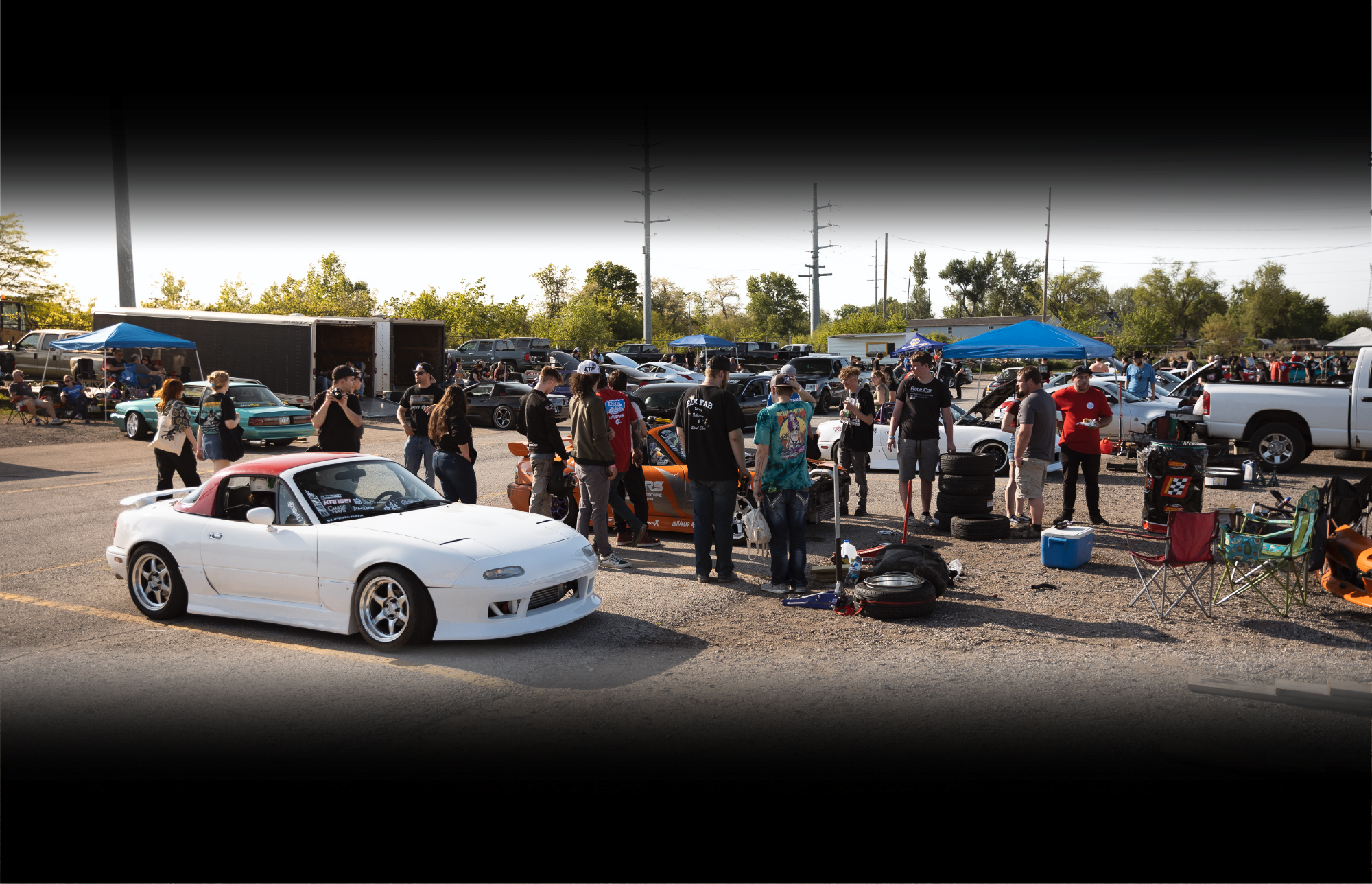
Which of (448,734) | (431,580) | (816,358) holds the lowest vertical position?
(448,734)

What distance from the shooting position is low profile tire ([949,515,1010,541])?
9.98m

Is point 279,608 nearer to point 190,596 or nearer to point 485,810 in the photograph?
point 190,596

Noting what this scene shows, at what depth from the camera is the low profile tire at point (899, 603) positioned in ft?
23.2

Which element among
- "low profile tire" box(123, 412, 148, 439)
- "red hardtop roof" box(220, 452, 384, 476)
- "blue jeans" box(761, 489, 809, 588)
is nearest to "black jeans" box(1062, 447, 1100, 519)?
"blue jeans" box(761, 489, 809, 588)

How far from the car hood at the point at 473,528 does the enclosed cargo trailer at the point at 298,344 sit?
21.7 meters

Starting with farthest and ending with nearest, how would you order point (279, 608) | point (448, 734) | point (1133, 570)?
1. point (1133, 570)
2. point (279, 608)
3. point (448, 734)

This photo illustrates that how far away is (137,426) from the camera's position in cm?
2262

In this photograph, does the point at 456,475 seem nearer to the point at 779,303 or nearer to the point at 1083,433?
the point at 1083,433

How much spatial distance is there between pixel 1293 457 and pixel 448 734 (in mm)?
15238

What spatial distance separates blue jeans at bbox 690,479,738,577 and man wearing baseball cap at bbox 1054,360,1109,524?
4.34 meters

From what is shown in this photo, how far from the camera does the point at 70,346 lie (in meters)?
24.6

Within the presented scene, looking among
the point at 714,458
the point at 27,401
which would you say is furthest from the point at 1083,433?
the point at 27,401

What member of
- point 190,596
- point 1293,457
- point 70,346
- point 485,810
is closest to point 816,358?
point 1293,457

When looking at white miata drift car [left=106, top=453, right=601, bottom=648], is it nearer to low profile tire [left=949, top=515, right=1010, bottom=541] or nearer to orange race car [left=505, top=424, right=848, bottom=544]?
orange race car [left=505, top=424, right=848, bottom=544]
